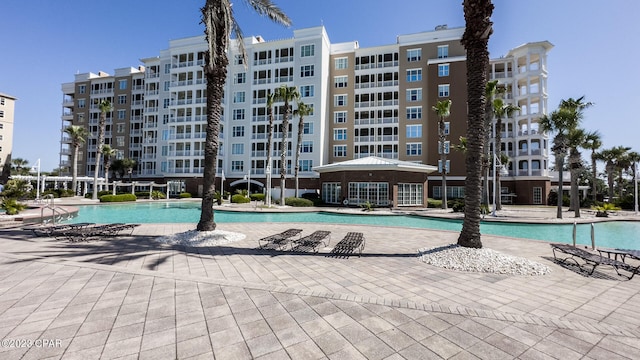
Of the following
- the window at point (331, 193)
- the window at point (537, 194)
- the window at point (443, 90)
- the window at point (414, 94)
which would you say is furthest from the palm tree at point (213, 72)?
the window at point (537, 194)

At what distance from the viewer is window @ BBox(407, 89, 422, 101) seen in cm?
4597

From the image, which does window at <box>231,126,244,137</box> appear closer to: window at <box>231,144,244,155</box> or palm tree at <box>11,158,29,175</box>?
window at <box>231,144,244,155</box>

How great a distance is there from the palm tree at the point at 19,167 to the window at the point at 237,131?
153 feet

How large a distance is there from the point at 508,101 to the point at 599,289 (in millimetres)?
49482

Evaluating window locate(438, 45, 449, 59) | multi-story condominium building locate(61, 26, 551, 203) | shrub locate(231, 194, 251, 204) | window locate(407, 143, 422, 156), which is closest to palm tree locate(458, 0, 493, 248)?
shrub locate(231, 194, 251, 204)

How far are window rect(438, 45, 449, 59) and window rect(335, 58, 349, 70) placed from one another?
14827mm

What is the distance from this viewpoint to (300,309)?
5.15 meters

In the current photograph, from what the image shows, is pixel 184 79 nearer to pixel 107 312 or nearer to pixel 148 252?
pixel 148 252

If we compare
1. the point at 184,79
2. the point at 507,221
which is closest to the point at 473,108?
the point at 507,221

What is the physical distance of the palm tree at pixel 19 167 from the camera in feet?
191

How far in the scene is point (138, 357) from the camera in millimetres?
3684

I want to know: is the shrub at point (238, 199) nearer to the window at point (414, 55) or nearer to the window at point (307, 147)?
the window at point (307, 147)

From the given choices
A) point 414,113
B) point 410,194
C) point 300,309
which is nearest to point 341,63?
point 414,113

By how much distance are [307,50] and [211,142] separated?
1560 inches
